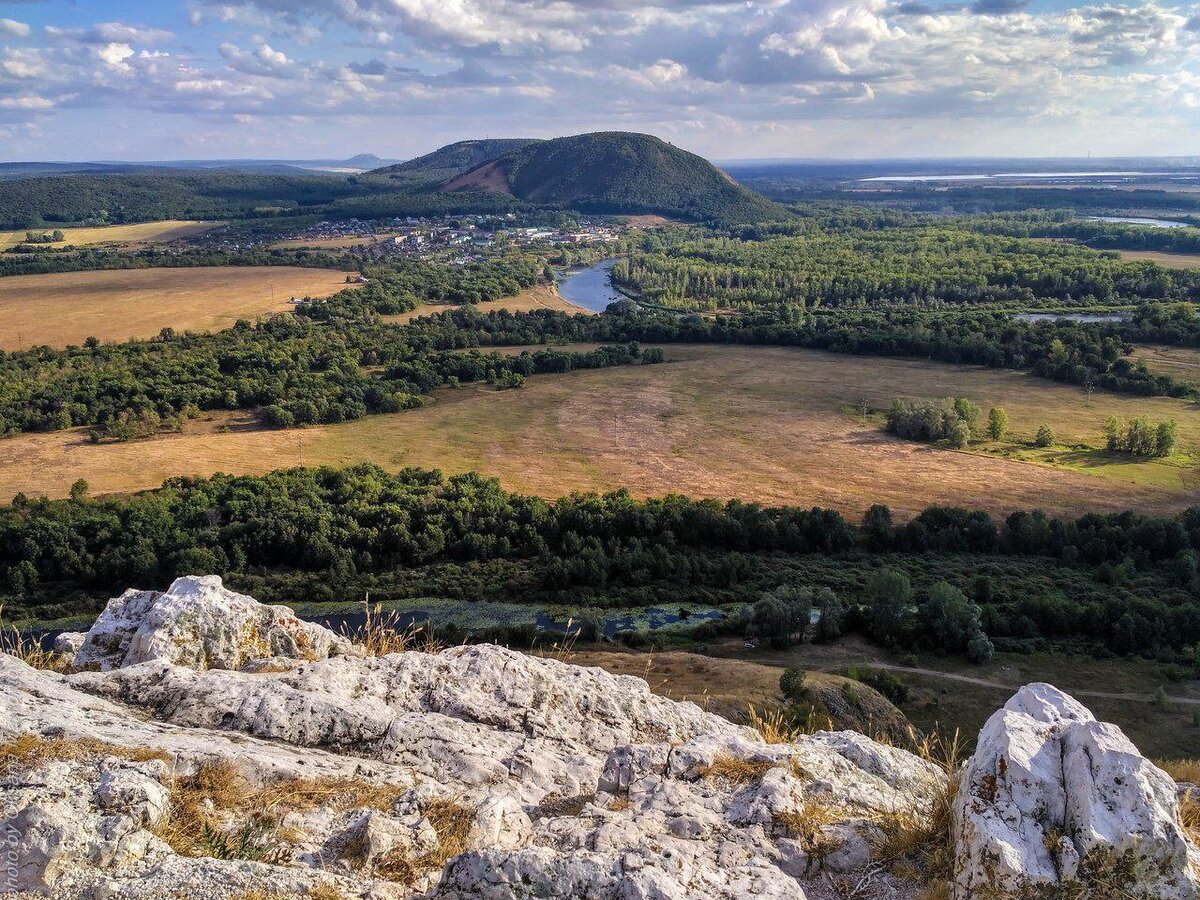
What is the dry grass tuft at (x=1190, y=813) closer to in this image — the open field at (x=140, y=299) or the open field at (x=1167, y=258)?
the open field at (x=140, y=299)

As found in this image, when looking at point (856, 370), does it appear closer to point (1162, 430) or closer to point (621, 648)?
point (1162, 430)

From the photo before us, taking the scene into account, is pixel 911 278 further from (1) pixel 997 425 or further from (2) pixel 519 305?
(1) pixel 997 425

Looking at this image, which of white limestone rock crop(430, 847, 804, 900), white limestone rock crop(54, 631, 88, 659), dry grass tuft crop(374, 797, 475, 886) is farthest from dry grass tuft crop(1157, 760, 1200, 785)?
white limestone rock crop(54, 631, 88, 659)

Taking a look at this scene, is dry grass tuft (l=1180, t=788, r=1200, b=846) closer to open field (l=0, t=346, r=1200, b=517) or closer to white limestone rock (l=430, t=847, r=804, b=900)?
white limestone rock (l=430, t=847, r=804, b=900)

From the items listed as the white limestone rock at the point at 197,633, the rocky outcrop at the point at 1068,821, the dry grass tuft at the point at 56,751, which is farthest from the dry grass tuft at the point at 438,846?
the white limestone rock at the point at 197,633

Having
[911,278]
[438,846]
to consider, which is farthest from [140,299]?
[438,846]
